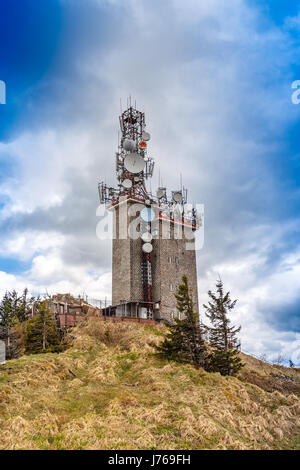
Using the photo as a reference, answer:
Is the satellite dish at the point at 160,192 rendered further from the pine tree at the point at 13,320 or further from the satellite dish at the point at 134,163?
the pine tree at the point at 13,320

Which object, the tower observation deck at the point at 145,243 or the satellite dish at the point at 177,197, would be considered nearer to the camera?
the tower observation deck at the point at 145,243

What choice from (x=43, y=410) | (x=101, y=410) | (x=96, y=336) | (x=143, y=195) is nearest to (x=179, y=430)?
(x=101, y=410)

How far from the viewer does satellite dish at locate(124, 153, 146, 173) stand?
4372 cm

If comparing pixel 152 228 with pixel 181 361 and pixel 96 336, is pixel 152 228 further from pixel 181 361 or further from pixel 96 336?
pixel 181 361

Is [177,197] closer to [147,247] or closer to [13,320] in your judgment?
[147,247]

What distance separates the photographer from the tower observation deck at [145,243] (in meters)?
40.5

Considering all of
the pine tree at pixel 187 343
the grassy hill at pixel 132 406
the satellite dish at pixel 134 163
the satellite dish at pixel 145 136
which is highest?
the satellite dish at pixel 145 136

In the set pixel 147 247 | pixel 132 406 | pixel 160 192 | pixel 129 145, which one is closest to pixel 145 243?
pixel 147 247

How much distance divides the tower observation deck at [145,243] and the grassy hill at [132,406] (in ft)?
43.6

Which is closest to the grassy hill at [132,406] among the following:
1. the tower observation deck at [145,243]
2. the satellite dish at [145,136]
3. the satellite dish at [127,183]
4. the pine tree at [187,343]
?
the pine tree at [187,343]

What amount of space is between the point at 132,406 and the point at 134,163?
Result: 3161 centimetres

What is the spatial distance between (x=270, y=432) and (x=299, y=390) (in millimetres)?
12821

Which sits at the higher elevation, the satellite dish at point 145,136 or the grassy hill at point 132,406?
the satellite dish at point 145,136

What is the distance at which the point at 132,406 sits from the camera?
16562mm
